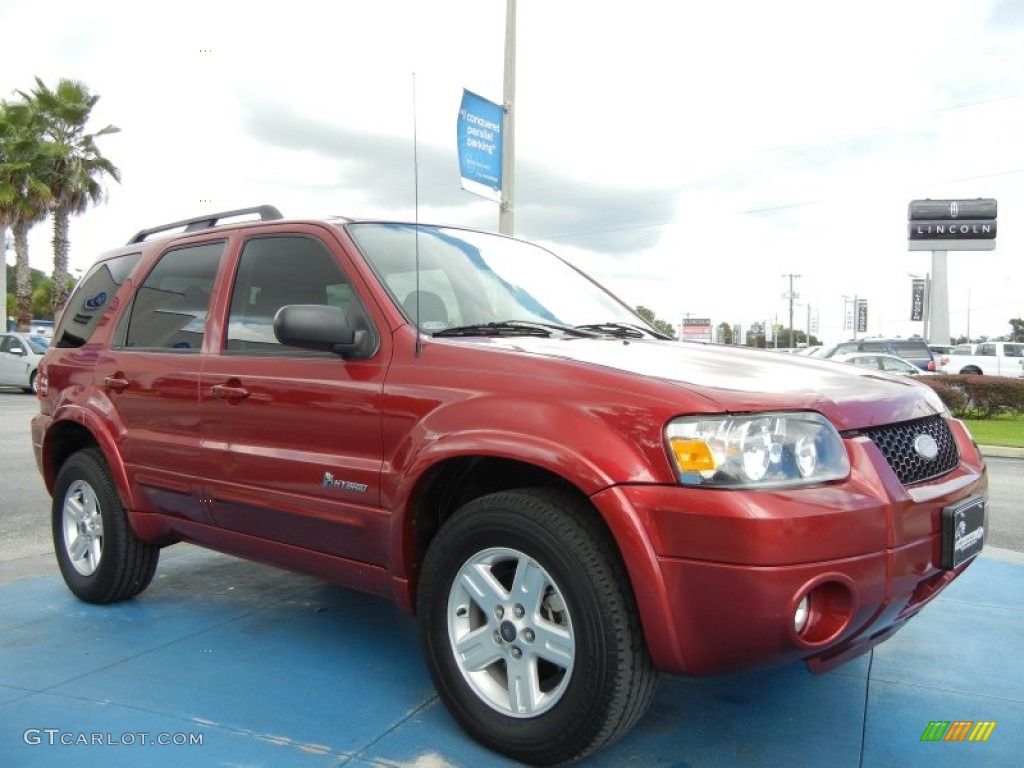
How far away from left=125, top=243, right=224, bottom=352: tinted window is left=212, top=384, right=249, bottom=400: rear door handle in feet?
1.05

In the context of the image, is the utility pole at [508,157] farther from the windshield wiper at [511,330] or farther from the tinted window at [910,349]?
the tinted window at [910,349]

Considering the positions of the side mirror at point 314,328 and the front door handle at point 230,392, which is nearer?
the side mirror at point 314,328

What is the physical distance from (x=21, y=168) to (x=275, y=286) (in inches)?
1114

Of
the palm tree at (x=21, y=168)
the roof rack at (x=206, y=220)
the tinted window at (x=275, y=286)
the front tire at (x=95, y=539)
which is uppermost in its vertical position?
the palm tree at (x=21, y=168)

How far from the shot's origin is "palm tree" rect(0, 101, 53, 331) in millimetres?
27672

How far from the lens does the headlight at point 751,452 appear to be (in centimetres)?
246

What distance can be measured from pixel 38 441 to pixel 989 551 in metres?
5.88

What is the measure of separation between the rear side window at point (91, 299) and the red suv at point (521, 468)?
0.48 metres

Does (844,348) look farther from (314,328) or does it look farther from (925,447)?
(314,328)

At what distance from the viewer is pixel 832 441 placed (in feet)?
8.45

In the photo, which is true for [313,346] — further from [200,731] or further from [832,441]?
[832,441]

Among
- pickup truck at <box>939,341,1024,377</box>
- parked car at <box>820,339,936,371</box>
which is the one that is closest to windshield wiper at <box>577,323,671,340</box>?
parked car at <box>820,339,936,371</box>

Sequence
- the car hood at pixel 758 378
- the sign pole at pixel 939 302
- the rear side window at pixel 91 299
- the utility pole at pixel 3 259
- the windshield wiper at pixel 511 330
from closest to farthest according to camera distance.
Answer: the car hood at pixel 758 378 → the windshield wiper at pixel 511 330 → the rear side window at pixel 91 299 → the utility pole at pixel 3 259 → the sign pole at pixel 939 302

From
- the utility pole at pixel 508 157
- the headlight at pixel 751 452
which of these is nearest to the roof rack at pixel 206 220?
the headlight at pixel 751 452
